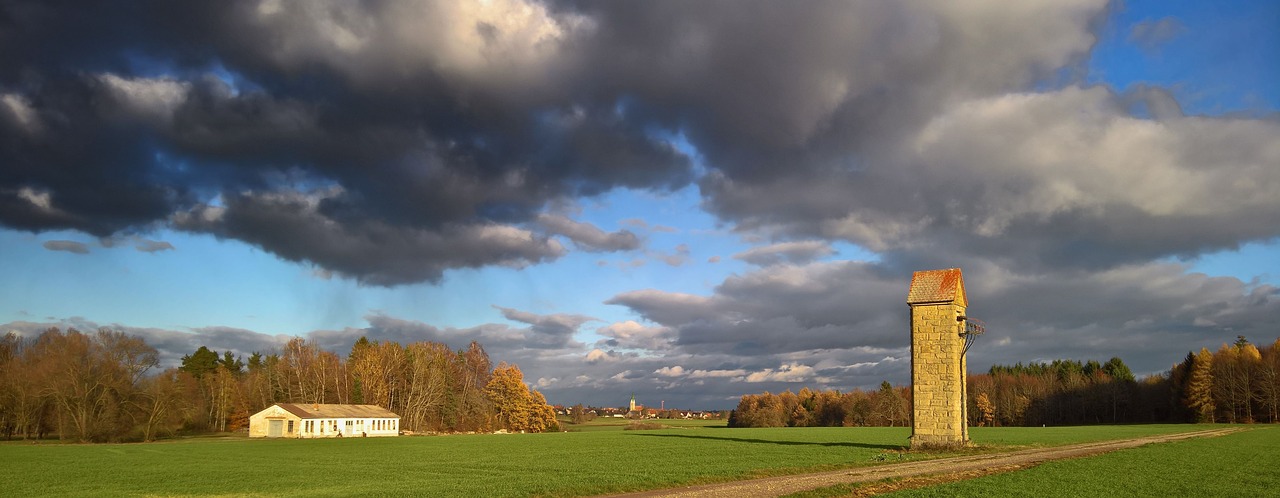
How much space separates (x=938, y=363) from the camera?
41.5m

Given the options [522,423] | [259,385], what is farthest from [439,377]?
[259,385]

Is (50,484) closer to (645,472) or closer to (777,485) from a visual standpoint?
(645,472)

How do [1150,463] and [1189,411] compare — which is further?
[1189,411]

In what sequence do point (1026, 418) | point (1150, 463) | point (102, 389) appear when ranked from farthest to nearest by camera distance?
point (1026, 418) → point (102, 389) → point (1150, 463)

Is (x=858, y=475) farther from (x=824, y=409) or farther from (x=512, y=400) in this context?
(x=824, y=409)

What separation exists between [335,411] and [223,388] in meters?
28.7

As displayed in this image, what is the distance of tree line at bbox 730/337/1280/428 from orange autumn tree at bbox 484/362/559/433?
66.8 meters

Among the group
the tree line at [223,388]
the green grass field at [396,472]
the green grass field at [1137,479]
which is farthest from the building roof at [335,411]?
the green grass field at [1137,479]

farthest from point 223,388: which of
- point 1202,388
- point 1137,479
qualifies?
point 1202,388

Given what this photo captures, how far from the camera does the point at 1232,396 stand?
110 meters

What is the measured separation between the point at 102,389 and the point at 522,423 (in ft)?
169

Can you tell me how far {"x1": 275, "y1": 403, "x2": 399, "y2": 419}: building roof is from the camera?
8632 centimetres

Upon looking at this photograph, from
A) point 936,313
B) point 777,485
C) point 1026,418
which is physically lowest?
point 1026,418

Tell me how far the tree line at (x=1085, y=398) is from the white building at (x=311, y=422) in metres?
88.0
